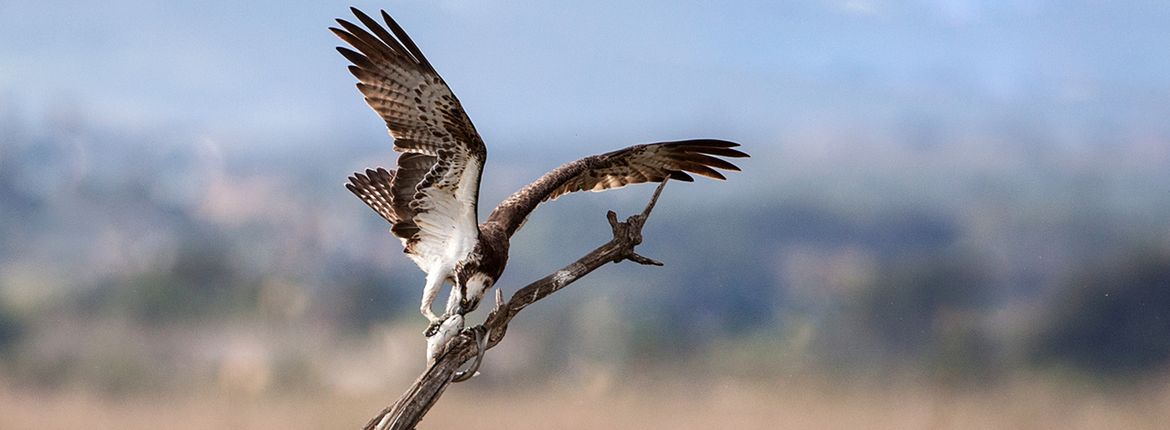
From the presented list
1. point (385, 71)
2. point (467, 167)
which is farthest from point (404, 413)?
point (385, 71)

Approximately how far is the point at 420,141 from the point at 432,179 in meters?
0.15

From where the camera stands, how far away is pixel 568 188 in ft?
16.0

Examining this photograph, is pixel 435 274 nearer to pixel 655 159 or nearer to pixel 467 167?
pixel 467 167

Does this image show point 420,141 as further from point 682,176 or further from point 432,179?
point 682,176

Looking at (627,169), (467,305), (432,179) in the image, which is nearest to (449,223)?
(432,179)

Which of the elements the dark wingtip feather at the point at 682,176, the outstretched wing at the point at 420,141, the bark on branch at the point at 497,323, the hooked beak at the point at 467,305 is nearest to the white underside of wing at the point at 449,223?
the outstretched wing at the point at 420,141

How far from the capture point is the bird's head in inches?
166

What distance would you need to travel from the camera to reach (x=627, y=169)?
16.2ft

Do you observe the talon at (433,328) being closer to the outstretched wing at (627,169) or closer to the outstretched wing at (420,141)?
the outstretched wing at (420,141)

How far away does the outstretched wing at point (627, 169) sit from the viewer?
15.1ft

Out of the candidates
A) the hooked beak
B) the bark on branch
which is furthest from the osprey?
the bark on branch

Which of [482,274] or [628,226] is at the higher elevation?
[628,226]

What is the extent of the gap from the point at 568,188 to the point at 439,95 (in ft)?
3.38

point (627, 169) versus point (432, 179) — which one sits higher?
point (627, 169)
